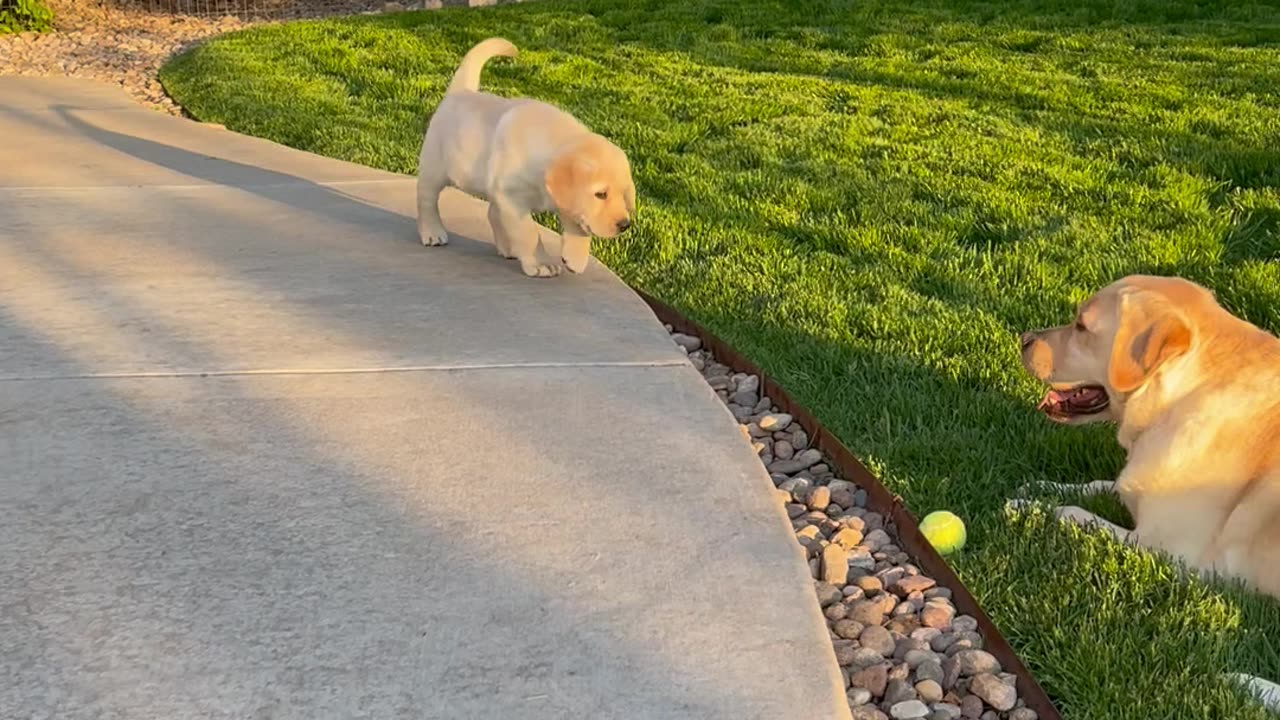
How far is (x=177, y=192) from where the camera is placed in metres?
A: 6.66

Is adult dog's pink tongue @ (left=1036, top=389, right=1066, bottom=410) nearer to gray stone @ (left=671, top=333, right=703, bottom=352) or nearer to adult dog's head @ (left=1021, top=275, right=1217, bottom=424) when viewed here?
adult dog's head @ (left=1021, top=275, right=1217, bottom=424)

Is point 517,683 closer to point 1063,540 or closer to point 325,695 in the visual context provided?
point 325,695

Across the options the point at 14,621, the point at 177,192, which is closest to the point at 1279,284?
the point at 14,621

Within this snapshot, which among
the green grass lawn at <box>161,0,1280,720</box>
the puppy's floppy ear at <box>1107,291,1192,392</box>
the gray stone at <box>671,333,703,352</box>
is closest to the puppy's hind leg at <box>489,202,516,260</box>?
the green grass lawn at <box>161,0,1280,720</box>

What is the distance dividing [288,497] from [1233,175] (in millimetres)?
5501

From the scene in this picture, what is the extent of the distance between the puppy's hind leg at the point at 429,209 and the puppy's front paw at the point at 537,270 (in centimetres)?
56

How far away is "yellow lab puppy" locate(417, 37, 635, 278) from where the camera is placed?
4855 millimetres

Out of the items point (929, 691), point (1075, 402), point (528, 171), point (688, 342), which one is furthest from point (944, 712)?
point (528, 171)

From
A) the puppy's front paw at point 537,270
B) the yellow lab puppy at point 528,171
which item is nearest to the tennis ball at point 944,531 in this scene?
the yellow lab puppy at point 528,171

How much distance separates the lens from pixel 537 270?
533 cm

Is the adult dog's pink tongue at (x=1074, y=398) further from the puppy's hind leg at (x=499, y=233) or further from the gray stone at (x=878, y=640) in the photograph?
the puppy's hind leg at (x=499, y=233)

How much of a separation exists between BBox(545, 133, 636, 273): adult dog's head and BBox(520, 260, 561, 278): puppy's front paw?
Answer: 419 millimetres

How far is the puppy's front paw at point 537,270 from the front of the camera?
17.4 ft

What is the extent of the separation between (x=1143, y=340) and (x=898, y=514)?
2.54ft
